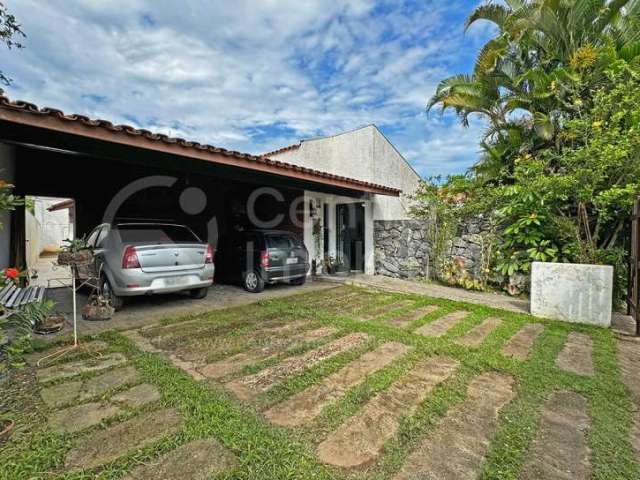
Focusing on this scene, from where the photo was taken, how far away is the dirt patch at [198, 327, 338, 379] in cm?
299

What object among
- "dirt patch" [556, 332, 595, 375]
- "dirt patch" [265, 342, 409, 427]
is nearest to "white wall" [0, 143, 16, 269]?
"dirt patch" [265, 342, 409, 427]

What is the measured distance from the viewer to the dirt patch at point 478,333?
3.80 metres

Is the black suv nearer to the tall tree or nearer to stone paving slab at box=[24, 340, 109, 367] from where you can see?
stone paving slab at box=[24, 340, 109, 367]

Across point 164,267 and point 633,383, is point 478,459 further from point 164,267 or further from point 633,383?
point 164,267

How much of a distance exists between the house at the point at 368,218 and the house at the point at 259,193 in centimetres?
3

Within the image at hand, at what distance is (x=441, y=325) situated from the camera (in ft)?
14.8

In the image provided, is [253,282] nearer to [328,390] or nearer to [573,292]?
[328,390]

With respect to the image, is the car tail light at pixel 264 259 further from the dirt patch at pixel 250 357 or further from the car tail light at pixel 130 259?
the dirt patch at pixel 250 357

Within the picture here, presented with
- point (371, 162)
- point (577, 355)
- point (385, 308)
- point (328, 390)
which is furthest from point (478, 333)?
point (371, 162)

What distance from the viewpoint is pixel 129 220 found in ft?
18.8

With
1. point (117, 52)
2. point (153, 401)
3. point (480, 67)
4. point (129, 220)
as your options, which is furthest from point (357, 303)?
point (117, 52)

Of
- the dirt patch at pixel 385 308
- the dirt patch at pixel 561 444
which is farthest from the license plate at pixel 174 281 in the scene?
the dirt patch at pixel 561 444

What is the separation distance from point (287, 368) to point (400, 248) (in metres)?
6.28

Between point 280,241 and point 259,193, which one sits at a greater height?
point 259,193
